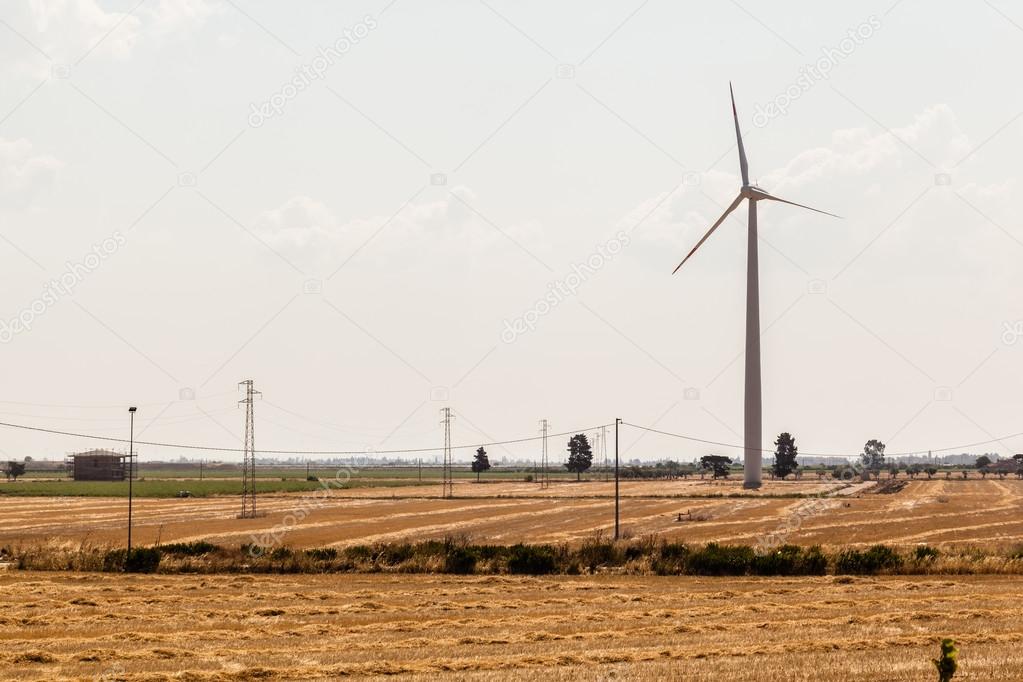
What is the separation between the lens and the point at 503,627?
114ft

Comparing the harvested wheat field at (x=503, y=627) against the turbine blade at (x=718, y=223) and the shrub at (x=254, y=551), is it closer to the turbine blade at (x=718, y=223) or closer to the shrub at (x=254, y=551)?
the shrub at (x=254, y=551)

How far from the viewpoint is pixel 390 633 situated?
33.7m

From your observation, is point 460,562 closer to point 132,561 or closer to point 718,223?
point 132,561

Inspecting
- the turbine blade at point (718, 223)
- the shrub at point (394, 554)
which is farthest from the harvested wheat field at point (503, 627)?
the turbine blade at point (718, 223)

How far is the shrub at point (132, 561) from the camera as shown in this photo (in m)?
50.8

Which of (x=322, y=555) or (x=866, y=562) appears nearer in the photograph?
(x=866, y=562)

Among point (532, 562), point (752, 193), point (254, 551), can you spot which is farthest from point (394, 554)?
point (752, 193)

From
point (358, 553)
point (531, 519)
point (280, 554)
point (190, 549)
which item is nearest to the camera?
point (280, 554)

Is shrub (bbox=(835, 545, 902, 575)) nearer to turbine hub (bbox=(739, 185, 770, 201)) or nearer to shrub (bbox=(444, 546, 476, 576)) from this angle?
shrub (bbox=(444, 546, 476, 576))

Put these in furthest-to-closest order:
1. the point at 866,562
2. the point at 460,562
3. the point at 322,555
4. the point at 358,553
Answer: the point at 358,553
the point at 322,555
the point at 460,562
the point at 866,562

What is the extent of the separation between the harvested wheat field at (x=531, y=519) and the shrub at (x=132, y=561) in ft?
51.9

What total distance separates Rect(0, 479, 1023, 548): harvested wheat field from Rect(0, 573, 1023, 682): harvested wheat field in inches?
858

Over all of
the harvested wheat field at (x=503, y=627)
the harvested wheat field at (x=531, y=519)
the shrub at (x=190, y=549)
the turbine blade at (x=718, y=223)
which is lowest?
the harvested wheat field at (x=503, y=627)

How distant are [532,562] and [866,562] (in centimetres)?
1513
